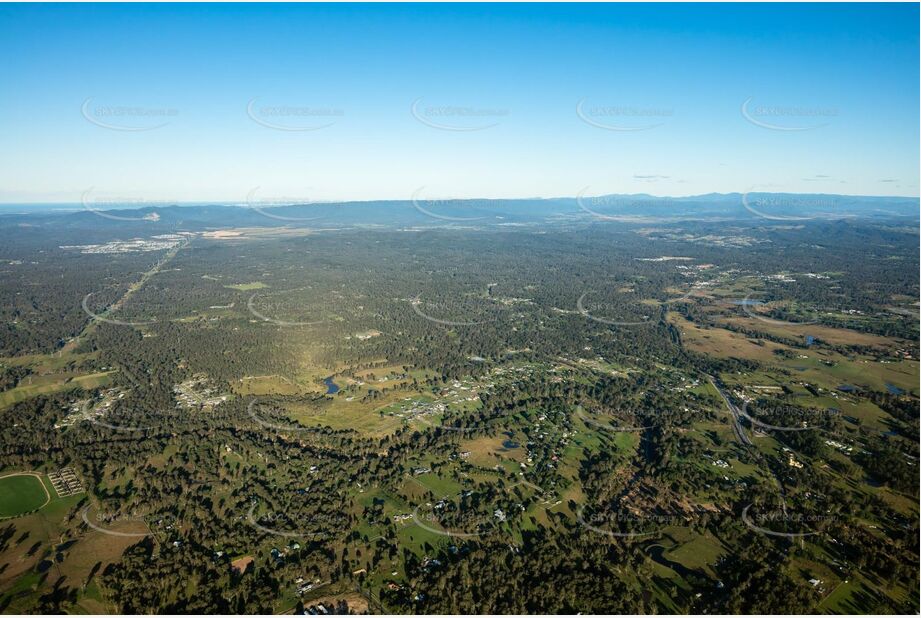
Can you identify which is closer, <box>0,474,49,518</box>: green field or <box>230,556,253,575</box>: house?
<box>230,556,253,575</box>: house

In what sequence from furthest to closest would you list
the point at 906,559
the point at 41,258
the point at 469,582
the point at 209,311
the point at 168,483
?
the point at 41,258, the point at 209,311, the point at 168,483, the point at 906,559, the point at 469,582

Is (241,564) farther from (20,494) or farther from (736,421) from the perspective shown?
(736,421)

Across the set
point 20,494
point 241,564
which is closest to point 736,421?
point 241,564

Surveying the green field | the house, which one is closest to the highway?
the house

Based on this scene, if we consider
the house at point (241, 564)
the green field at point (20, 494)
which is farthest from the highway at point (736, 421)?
the green field at point (20, 494)

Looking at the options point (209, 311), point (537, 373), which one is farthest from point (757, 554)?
point (209, 311)

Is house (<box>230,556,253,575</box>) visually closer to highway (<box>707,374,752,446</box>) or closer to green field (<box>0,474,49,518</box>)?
green field (<box>0,474,49,518</box>)

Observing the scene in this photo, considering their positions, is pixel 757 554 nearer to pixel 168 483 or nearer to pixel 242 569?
pixel 242 569

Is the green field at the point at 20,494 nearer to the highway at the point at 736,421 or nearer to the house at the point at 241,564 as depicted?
the house at the point at 241,564
